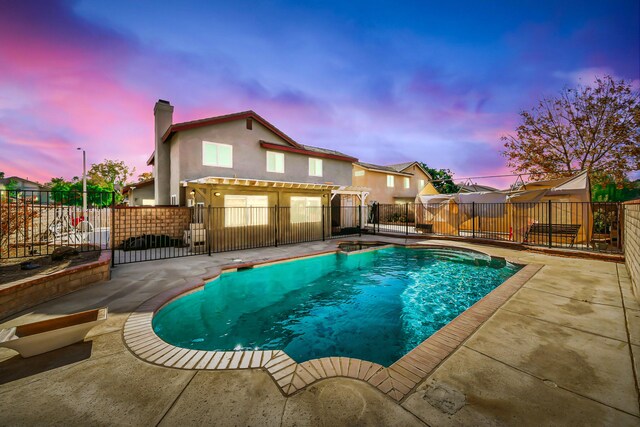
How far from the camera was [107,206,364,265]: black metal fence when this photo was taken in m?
10.7

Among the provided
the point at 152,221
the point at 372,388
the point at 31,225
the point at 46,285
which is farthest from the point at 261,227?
the point at 372,388

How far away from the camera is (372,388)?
235cm

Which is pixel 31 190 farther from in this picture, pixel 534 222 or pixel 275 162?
pixel 534 222

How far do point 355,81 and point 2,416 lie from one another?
20549 millimetres

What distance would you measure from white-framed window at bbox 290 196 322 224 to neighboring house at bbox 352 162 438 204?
9172 mm

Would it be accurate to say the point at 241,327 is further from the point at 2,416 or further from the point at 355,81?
the point at 355,81

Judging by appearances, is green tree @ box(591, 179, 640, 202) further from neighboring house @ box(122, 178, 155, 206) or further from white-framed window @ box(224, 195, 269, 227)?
neighboring house @ box(122, 178, 155, 206)

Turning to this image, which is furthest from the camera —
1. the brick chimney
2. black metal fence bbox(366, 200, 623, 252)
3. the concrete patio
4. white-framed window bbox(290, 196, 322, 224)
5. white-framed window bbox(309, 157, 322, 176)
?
white-framed window bbox(309, 157, 322, 176)

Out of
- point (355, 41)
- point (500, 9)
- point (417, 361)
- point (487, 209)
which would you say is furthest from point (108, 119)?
point (487, 209)

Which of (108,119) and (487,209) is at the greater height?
(108,119)

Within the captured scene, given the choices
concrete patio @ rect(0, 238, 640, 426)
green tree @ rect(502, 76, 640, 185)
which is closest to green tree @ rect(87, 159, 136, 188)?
concrete patio @ rect(0, 238, 640, 426)

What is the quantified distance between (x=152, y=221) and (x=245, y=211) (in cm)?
458

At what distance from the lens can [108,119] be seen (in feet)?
46.2

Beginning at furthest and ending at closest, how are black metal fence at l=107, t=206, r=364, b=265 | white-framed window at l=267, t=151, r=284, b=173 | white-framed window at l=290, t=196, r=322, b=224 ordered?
white-framed window at l=267, t=151, r=284, b=173 < white-framed window at l=290, t=196, r=322, b=224 < black metal fence at l=107, t=206, r=364, b=265
